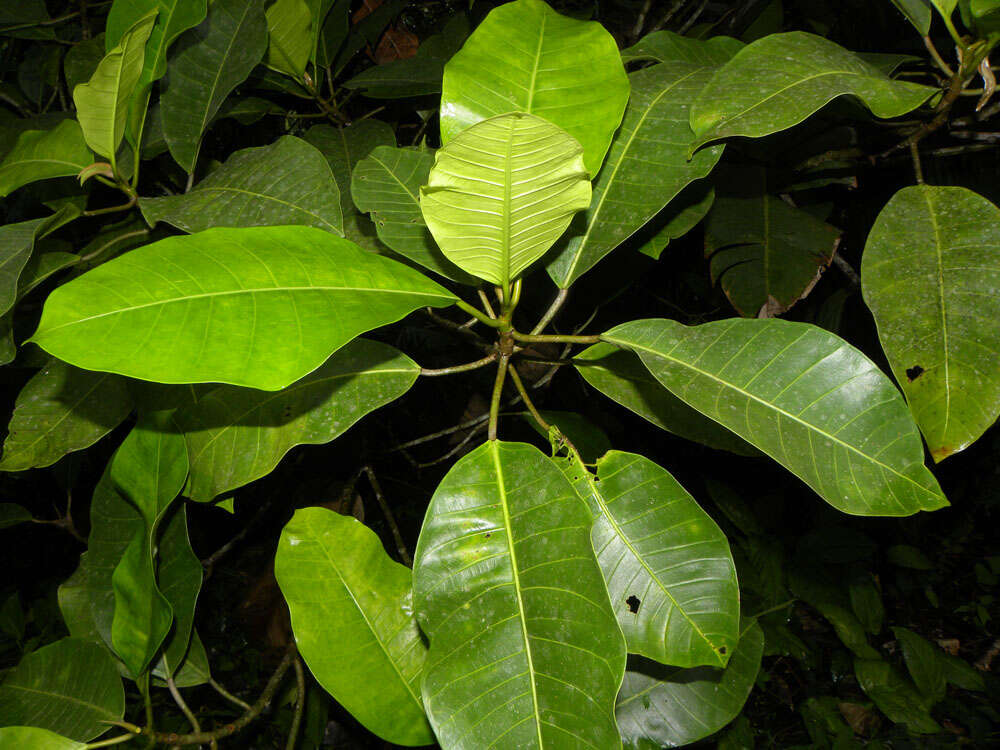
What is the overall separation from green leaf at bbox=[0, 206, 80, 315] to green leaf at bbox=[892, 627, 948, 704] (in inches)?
100

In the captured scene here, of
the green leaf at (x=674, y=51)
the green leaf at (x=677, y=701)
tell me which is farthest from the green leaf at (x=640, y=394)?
the green leaf at (x=674, y=51)

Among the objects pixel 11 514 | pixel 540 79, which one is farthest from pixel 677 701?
pixel 11 514

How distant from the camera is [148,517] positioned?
2.85ft

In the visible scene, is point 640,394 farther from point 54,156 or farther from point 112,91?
point 54,156

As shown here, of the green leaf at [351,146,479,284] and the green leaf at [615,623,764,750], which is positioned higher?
the green leaf at [351,146,479,284]

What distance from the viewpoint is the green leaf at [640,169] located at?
0.84 metres

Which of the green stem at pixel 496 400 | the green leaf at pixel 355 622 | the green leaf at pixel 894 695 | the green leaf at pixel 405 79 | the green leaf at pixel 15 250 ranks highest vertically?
the green leaf at pixel 405 79

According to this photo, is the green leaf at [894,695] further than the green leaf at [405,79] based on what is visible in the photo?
Yes

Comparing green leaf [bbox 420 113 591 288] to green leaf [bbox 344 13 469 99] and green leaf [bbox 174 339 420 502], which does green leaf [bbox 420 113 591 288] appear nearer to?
green leaf [bbox 174 339 420 502]

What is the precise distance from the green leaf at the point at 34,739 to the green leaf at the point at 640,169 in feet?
3.44

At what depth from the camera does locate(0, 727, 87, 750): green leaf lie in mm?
918

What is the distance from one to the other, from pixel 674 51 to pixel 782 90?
365 mm

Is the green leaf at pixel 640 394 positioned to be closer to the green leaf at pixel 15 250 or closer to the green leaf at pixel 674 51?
the green leaf at pixel 674 51

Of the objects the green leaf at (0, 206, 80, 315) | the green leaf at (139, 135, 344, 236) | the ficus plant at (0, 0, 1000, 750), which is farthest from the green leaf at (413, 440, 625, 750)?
the green leaf at (0, 206, 80, 315)
